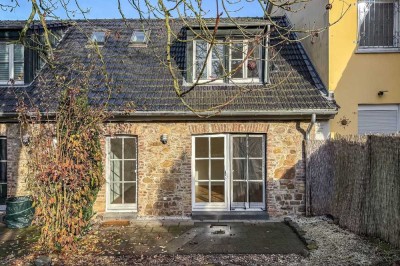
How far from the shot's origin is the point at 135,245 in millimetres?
8016

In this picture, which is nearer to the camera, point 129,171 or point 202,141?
point 202,141

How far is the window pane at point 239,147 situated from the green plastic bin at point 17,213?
580 centimetres

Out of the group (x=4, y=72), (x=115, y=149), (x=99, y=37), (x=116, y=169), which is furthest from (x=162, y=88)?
(x=4, y=72)

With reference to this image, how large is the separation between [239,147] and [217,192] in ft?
4.84

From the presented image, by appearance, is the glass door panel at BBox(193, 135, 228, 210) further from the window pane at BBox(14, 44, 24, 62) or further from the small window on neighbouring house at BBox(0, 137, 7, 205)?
the window pane at BBox(14, 44, 24, 62)

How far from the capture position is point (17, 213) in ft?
31.8

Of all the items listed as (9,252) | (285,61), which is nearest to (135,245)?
(9,252)

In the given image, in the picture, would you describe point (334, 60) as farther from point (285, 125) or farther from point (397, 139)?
point (397, 139)

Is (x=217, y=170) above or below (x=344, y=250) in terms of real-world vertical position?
above

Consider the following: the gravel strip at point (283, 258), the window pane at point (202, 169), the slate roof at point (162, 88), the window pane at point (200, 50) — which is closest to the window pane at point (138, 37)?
the slate roof at point (162, 88)

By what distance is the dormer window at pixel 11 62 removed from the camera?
11.6 meters

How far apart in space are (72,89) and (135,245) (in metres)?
3.67

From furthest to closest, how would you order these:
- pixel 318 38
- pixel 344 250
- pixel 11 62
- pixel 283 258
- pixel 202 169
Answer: pixel 11 62
pixel 318 38
pixel 202 169
pixel 344 250
pixel 283 258

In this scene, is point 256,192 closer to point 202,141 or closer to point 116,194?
point 202,141
